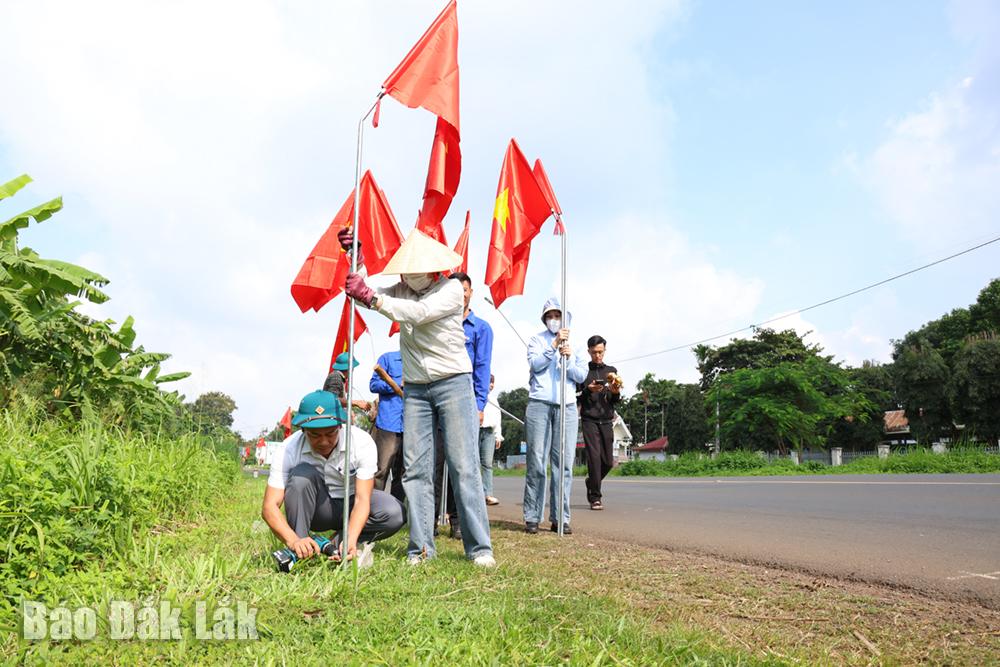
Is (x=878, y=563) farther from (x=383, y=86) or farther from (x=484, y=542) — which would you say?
(x=383, y=86)

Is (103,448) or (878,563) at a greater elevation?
(103,448)

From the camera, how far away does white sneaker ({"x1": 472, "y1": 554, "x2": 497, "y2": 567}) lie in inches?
177

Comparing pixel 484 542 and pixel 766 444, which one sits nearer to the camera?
pixel 484 542

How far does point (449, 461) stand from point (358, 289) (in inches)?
51.1

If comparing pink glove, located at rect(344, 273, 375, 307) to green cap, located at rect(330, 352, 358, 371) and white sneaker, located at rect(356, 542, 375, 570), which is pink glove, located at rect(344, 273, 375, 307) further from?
green cap, located at rect(330, 352, 358, 371)

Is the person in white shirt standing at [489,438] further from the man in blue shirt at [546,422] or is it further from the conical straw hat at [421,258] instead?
the conical straw hat at [421,258]

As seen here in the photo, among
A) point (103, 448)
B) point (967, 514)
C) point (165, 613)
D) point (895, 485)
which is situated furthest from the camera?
point (895, 485)

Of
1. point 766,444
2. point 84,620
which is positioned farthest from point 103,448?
point 766,444

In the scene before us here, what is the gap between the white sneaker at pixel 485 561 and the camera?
4508mm

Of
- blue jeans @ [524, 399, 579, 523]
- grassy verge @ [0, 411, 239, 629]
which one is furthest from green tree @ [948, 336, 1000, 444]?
grassy verge @ [0, 411, 239, 629]

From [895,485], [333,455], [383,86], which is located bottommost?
[895,485]

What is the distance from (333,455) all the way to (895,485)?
10.7 metres

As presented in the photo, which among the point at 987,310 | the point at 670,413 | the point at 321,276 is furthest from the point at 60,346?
the point at 670,413

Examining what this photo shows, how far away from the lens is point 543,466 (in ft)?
22.0
